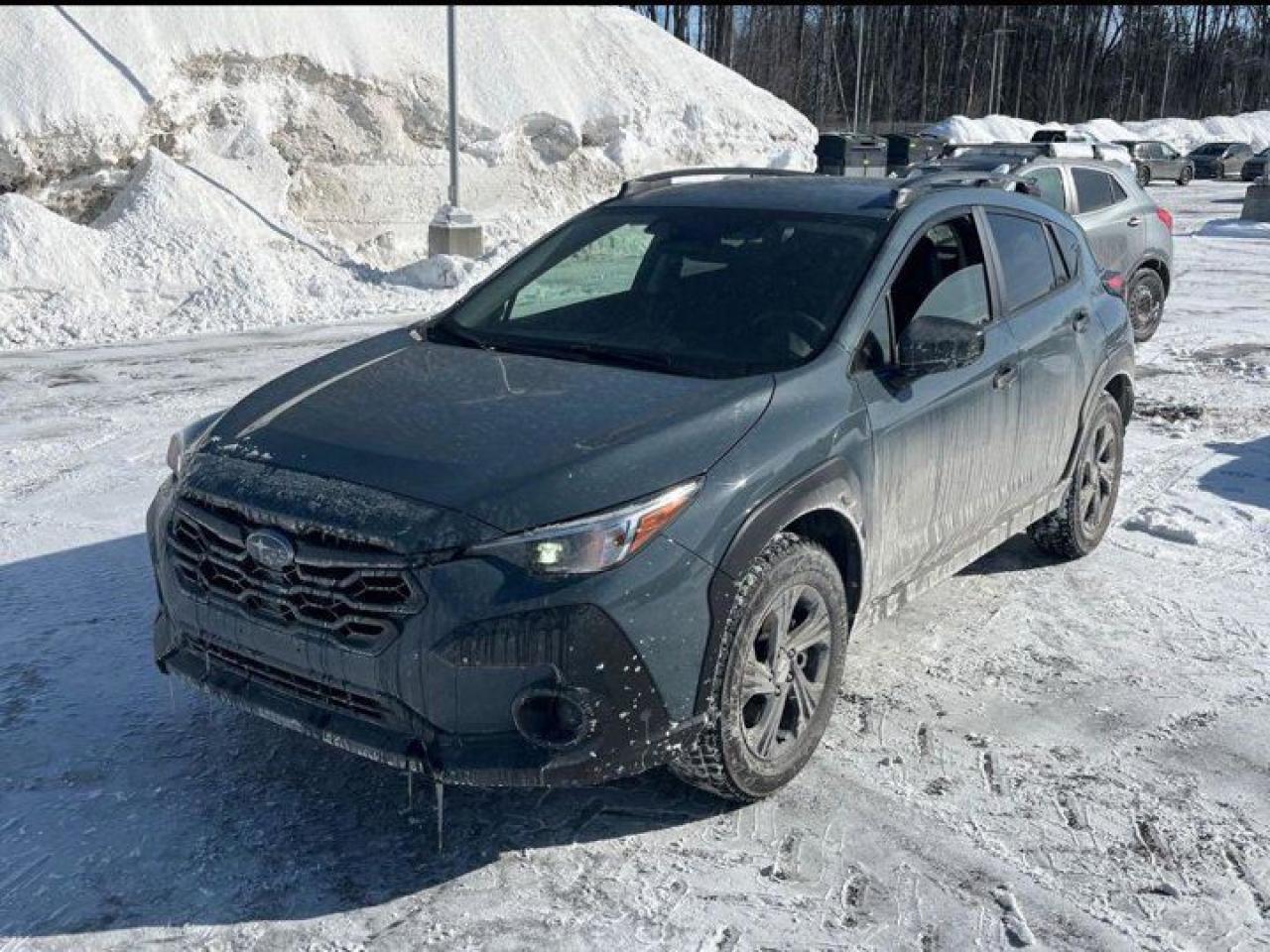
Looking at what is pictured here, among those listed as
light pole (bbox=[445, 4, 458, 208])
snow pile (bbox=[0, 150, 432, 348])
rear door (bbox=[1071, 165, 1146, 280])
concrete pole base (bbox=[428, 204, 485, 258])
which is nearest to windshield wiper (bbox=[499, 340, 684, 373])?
rear door (bbox=[1071, 165, 1146, 280])

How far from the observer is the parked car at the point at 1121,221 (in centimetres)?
1107

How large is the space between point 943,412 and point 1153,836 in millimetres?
1527

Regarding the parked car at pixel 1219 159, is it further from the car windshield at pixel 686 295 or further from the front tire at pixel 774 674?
the front tire at pixel 774 674

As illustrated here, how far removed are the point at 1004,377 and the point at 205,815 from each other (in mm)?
3183

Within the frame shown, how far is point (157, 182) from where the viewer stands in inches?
634

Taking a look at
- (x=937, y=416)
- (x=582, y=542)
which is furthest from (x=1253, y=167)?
(x=582, y=542)

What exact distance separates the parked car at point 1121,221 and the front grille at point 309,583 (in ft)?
29.3

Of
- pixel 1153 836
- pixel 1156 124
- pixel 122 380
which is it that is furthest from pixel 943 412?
pixel 1156 124

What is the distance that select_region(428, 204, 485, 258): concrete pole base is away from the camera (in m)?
16.5

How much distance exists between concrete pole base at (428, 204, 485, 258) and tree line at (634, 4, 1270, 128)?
57.0 meters

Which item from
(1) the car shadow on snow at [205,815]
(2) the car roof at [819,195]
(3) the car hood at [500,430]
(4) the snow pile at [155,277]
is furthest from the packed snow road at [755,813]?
(4) the snow pile at [155,277]

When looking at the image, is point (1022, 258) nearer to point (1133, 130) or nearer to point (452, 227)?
point (452, 227)

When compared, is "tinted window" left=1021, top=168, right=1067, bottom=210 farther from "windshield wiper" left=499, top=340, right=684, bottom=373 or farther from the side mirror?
"windshield wiper" left=499, top=340, right=684, bottom=373

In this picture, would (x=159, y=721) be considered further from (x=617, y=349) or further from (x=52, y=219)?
(x=52, y=219)
